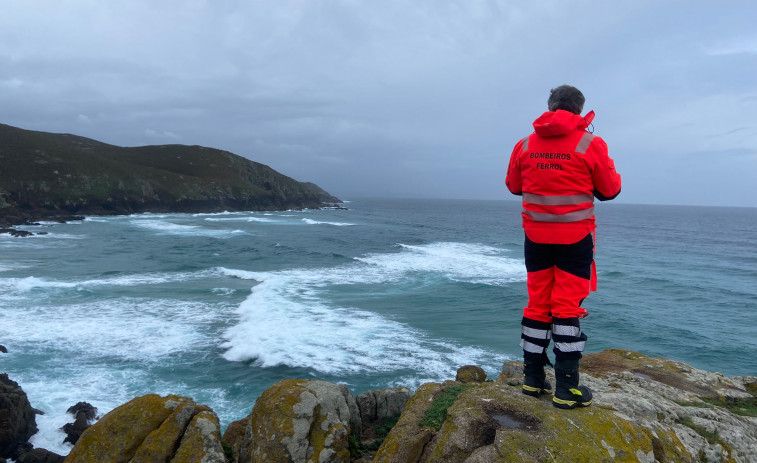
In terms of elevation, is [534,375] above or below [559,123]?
below

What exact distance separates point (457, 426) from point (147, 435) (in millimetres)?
4340

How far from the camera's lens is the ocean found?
12992 millimetres

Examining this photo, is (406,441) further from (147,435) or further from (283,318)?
(283,318)

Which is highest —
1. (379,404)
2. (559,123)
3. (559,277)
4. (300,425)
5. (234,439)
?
(559,123)

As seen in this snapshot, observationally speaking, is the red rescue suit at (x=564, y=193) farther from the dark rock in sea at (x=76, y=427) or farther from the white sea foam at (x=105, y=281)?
the white sea foam at (x=105, y=281)

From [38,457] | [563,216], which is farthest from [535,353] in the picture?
[38,457]

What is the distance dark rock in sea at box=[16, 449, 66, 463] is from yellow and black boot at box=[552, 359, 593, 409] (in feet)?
33.6

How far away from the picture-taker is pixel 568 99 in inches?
168

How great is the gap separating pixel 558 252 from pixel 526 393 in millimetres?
1632

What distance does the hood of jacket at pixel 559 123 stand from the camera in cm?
398

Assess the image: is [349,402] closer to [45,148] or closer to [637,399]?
[637,399]

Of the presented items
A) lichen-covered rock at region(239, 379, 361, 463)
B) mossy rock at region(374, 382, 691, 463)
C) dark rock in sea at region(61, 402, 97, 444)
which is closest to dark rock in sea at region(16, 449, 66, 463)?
dark rock in sea at region(61, 402, 97, 444)

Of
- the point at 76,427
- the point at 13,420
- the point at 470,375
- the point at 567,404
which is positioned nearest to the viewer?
the point at 567,404

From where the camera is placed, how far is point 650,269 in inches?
1513
